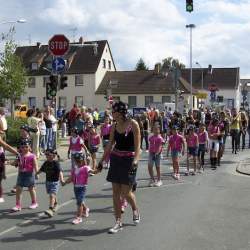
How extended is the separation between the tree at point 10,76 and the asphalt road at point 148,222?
103 ft

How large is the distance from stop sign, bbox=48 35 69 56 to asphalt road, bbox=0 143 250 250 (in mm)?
7157

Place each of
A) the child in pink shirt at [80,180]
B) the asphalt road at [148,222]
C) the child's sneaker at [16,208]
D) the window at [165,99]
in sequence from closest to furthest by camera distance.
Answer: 1. the asphalt road at [148,222]
2. the child in pink shirt at [80,180]
3. the child's sneaker at [16,208]
4. the window at [165,99]

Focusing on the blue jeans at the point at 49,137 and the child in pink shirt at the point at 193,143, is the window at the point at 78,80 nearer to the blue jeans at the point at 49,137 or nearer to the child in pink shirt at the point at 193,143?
the blue jeans at the point at 49,137

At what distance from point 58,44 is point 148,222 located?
11713mm

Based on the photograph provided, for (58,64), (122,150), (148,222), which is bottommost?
(148,222)

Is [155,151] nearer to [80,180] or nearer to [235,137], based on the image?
[80,180]

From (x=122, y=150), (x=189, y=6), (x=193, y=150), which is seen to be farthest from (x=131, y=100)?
(x=122, y=150)

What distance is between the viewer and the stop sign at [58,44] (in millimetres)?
19688

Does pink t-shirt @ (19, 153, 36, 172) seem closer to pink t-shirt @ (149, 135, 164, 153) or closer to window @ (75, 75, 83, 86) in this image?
pink t-shirt @ (149, 135, 164, 153)

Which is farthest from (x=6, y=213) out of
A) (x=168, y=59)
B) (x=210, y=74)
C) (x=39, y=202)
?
(x=168, y=59)

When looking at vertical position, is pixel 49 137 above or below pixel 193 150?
above

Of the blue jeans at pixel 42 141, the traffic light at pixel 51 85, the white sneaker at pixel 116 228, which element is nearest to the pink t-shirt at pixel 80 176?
the white sneaker at pixel 116 228

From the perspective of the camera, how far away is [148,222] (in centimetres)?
921

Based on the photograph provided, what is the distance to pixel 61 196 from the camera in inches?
469
